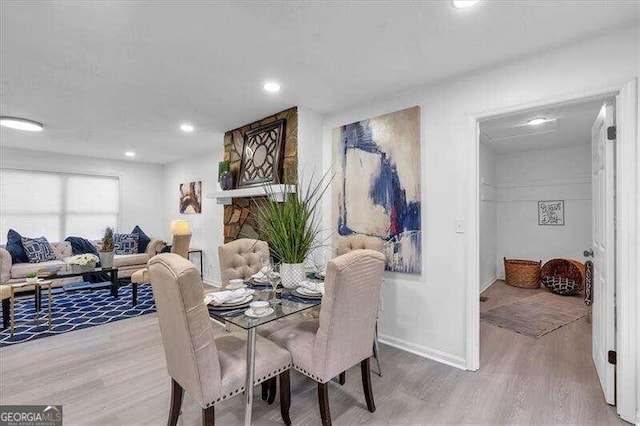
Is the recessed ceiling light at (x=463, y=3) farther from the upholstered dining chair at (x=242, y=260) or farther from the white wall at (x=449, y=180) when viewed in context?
the upholstered dining chair at (x=242, y=260)

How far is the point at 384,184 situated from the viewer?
2.96 metres

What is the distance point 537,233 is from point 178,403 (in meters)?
5.90

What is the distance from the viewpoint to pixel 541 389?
2207mm

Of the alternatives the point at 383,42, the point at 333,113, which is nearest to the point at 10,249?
the point at 333,113

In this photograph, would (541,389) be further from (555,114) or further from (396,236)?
(555,114)

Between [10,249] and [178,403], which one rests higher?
[10,249]

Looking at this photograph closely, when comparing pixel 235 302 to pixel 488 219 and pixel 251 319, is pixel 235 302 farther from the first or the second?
pixel 488 219

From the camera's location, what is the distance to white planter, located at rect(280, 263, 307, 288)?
225 centimetres

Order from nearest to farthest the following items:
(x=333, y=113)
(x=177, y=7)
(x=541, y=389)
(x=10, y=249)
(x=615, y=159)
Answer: (x=177, y=7) → (x=615, y=159) → (x=541, y=389) → (x=333, y=113) → (x=10, y=249)

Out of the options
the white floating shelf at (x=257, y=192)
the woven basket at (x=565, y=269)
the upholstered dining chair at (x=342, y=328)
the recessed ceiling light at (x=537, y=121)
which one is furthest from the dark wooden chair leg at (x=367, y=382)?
the woven basket at (x=565, y=269)

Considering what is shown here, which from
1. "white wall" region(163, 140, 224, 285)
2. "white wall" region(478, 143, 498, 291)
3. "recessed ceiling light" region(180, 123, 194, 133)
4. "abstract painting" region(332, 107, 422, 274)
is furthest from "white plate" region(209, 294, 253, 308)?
"white wall" region(478, 143, 498, 291)

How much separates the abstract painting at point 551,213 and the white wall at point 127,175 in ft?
24.3

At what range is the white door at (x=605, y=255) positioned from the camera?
78.7 inches

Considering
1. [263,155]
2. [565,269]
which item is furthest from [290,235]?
[565,269]
